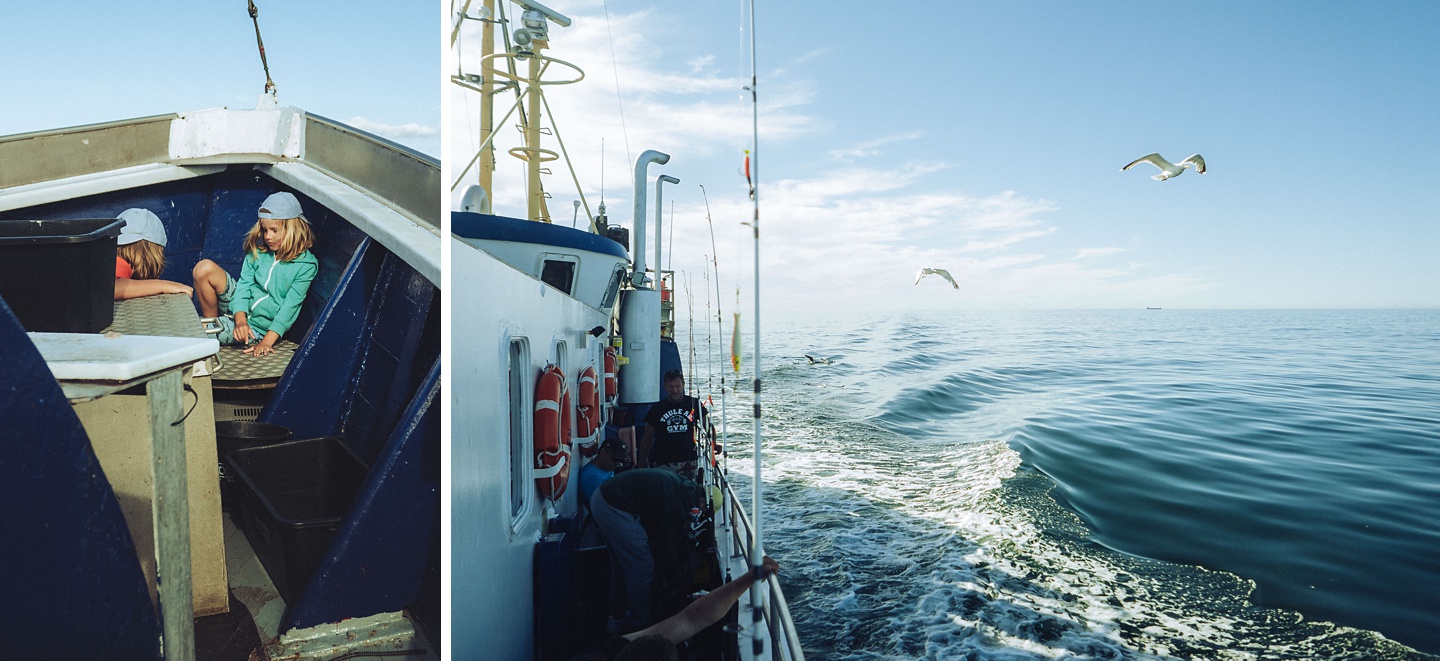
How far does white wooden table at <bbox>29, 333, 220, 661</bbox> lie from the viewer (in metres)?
0.83

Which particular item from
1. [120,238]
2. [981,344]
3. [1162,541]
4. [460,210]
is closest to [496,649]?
[120,238]

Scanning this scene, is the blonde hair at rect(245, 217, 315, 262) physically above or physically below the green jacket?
above

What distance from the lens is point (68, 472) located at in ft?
2.68

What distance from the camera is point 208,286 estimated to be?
160cm

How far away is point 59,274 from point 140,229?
41 cm

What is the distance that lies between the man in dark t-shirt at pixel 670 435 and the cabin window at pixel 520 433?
326 centimetres

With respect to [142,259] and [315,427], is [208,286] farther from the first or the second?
[315,427]

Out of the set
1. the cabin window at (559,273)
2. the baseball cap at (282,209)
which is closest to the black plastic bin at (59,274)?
the baseball cap at (282,209)

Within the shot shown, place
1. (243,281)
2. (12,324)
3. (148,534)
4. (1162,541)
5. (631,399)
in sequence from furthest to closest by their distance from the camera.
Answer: (631,399) < (1162,541) < (243,281) < (148,534) < (12,324)

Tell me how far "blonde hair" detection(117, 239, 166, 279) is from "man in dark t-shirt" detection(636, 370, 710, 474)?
509 cm

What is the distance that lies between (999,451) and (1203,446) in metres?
4.36

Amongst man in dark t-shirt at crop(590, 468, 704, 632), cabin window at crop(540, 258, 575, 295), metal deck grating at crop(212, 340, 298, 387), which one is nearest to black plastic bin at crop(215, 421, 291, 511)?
metal deck grating at crop(212, 340, 298, 387)

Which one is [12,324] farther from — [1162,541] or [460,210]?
[1162,541]

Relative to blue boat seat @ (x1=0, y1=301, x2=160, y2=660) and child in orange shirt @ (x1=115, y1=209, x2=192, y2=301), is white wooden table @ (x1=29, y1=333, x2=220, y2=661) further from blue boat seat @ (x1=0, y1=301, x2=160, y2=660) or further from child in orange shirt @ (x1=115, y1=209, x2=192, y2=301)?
child in orange shirt @ (x1=115, y1=209, x2=192, y2=301)
